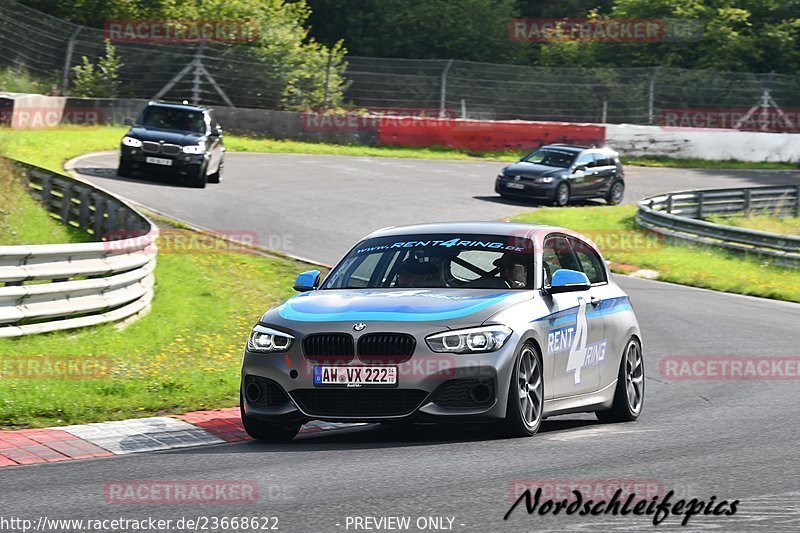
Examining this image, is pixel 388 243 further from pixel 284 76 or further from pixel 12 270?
pixel 284 76

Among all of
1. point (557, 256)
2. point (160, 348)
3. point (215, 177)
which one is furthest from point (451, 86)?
point (557, 256)

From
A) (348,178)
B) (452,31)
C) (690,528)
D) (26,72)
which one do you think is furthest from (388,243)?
(452,31)

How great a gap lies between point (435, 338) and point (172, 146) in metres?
21.5

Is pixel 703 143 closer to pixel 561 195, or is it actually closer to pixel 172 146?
pixel 561 195

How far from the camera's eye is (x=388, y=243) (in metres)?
10.3

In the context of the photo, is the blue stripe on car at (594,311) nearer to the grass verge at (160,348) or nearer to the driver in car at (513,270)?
the driver in car at (513,270)

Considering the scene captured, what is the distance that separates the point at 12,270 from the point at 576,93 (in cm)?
3539

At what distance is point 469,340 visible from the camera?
8758mm

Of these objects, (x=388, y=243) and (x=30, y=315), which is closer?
(x=388, y=243)

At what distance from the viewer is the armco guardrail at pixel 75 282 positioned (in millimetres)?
13125

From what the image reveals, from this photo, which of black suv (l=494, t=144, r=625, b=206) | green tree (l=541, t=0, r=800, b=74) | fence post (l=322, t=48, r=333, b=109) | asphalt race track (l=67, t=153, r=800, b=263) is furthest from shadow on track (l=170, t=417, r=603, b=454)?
green tree (l=541, t=0, r=800, b=74)

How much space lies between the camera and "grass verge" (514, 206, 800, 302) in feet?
80.3

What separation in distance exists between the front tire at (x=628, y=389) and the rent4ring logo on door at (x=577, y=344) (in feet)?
1.58

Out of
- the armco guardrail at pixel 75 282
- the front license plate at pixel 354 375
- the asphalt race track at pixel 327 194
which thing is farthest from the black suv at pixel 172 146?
the front license plate at pixel 354 375
